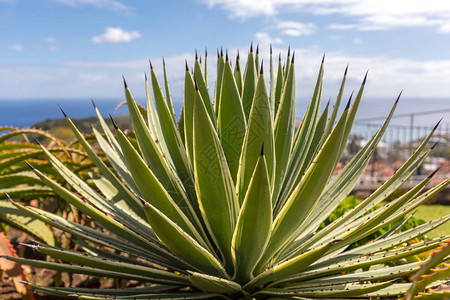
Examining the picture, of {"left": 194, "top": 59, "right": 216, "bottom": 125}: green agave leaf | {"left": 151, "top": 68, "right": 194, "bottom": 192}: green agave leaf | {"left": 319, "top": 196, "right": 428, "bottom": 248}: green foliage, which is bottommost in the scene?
{"left": 319, "top": 196, "right": 428, "bottom": 248}: green foliage

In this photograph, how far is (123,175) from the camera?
1.72 metres

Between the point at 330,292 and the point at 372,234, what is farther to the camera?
the point at 372,234

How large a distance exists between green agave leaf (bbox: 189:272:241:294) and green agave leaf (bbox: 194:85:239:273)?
15cm

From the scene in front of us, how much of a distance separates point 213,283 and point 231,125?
2.02 feet

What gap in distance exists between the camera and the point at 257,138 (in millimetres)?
1319

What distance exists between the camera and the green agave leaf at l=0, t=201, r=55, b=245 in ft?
6.45

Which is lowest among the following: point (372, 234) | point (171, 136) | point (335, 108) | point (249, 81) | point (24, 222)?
point (372, 234)

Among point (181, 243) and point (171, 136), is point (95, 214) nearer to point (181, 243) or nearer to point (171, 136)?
point (181, 243)

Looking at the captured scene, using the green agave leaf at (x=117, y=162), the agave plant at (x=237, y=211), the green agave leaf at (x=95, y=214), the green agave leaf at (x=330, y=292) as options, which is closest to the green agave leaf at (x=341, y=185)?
the agave plant at (x=237, y=211)

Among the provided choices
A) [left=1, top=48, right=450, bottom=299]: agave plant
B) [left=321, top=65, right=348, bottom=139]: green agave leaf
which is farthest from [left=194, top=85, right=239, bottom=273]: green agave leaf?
[left=321, top=65, right=348, bottom=139]: green agave leaf

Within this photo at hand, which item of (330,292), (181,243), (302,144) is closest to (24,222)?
(181,243)

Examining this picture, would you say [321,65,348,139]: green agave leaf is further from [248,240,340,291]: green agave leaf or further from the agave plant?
[248,240,340,291]: green agave leaf

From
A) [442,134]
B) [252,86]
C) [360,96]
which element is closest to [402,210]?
[360,96]

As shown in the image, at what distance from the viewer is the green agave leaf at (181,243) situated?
41.5 inches
